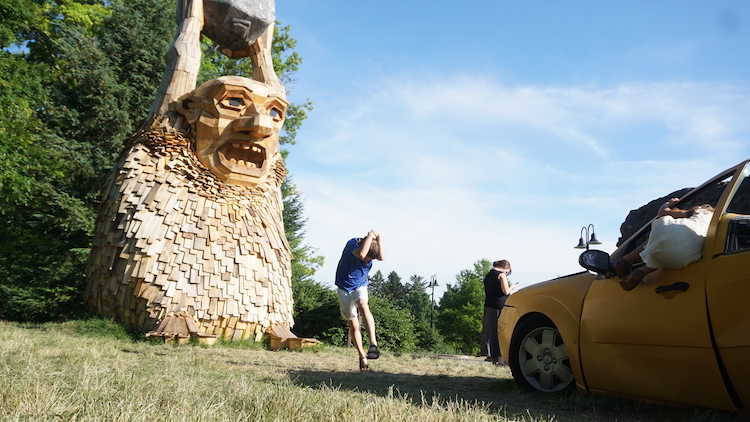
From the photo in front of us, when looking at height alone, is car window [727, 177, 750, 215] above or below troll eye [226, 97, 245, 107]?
below

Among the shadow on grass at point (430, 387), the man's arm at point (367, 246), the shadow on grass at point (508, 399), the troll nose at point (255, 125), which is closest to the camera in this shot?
the shadow on grass at point (508, 399)

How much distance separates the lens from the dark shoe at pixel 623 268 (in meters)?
3.91

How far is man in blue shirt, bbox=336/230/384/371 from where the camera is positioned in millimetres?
6090

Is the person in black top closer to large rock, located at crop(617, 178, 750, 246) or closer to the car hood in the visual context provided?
large rock, located at crop(617, 178, 750, 246)

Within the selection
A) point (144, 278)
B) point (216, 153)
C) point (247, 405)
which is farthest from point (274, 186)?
point (247, 405)

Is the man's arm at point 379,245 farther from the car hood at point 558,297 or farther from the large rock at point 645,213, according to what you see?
the large rock at point 645,213

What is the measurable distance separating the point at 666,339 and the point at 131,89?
54.3 ft

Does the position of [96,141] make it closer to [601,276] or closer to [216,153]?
[216,153]

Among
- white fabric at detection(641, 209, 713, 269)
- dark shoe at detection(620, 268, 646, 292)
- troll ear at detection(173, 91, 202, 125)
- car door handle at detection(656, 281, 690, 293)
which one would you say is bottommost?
car door handle at detection(656, 281, 690, 293)

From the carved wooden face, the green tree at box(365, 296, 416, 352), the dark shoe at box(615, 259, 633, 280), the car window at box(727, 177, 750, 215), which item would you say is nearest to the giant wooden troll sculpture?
the carved wooden face

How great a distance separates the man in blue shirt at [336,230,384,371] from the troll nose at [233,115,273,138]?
3751 mm

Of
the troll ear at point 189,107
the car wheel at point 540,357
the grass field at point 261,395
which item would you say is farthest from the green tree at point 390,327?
the car wheel at point 540,357

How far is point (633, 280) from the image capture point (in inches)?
148

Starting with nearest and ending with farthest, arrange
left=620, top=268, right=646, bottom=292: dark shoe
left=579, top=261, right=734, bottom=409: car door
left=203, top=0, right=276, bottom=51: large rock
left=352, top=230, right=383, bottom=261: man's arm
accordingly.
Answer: left=579, top=261, right=734, bottom=409: car door
left=620, top=268, right=646, bottom=292: dark shoe
left=352, top=230, right=383, bottom=261: man's arm
left=203, top=0, right=276, bottom=51: large rock
